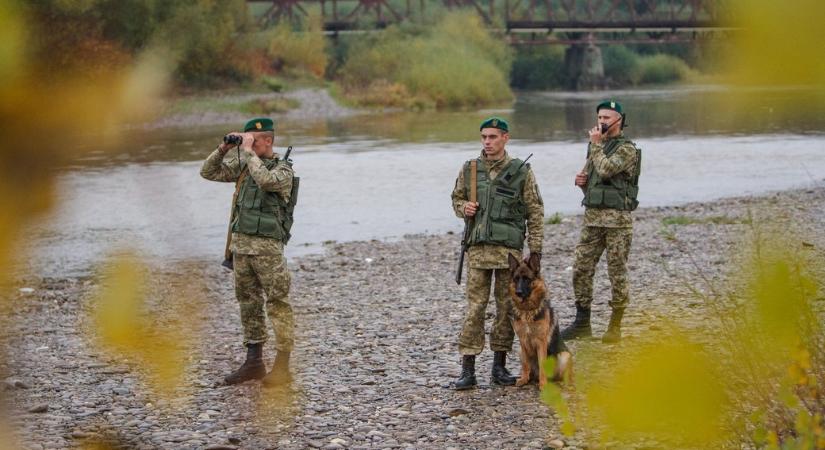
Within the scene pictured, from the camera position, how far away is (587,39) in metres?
78.2

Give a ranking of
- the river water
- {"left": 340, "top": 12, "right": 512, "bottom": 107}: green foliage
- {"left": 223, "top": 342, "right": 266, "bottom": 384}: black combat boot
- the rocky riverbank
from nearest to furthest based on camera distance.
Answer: the river water < the rocky riverbank < {"left": 223, "top": 342, "right": 266, "bottom": 384}: black combat boot < {"left": 340, "top": 12, "right": 512, "bottom": 107}: green foliage

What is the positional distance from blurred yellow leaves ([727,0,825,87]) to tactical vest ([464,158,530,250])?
5856mm

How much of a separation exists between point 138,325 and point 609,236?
23.3ft

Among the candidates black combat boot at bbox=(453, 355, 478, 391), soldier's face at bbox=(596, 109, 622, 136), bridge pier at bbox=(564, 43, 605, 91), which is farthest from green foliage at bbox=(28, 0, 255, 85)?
bridge pier at bbox=(564, 43, 605, 91)

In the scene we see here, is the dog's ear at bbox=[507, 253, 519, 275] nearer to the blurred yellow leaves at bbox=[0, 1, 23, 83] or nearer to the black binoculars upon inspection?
the black binoculars

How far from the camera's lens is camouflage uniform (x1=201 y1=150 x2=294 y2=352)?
7.04 meters

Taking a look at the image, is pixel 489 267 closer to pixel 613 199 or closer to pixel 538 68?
pixel 613 199

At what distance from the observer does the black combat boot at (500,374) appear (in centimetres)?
729

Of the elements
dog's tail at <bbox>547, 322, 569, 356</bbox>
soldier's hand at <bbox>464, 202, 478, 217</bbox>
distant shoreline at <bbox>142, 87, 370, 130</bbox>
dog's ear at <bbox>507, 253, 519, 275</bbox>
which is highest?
soldier's hand at <bbox>464, 202, 478, 217</bbox>

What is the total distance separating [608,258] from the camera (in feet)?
27.0

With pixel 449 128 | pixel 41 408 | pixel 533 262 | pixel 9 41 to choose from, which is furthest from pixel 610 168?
pixel 449 128

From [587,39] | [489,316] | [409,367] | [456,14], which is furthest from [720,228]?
[587,39]

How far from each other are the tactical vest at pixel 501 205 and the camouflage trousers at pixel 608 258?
1.41 metres

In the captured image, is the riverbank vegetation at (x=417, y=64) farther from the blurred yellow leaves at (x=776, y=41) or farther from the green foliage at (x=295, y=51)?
the blurred yellow leaves at (x=776, y=41)
